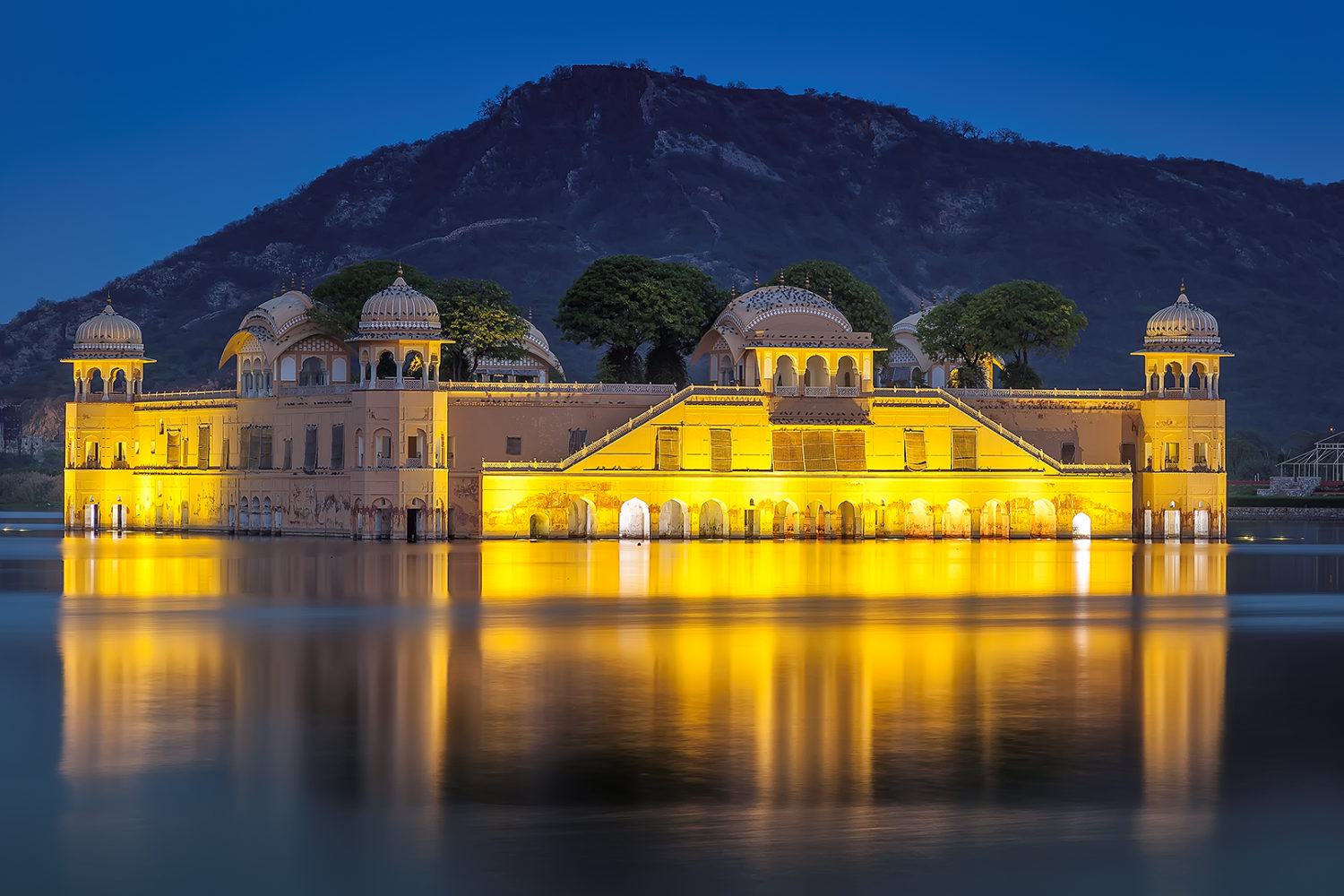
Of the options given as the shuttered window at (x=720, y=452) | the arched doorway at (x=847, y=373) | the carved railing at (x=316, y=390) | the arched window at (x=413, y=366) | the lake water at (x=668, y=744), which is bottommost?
the lake water at (x=668, y=744)

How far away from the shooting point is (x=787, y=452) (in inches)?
2630

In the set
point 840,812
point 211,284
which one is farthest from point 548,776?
point 211,284

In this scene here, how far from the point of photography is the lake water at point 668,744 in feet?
42.4

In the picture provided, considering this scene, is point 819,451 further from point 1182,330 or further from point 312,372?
point 312,372

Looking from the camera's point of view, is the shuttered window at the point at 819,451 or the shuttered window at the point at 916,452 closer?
the shuttered window at the point at 819,451

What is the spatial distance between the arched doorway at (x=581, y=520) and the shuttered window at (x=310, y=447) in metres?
9.75

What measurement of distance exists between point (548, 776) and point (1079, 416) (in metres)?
58.0

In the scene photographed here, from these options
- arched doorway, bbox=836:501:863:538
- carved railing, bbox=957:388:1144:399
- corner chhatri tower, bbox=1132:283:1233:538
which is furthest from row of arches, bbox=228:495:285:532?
corner chhatri tower, bbox=1132:283:1233:538

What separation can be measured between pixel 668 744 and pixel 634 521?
156ft

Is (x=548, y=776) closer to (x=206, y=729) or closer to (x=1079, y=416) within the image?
(x=206, y=729)

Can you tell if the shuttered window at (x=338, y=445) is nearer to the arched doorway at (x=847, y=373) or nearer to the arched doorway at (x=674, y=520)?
the arched doorway at (x=674, y=520)

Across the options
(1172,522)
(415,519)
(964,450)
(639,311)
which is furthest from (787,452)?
(1172,522)

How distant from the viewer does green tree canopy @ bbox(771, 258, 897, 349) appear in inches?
3123

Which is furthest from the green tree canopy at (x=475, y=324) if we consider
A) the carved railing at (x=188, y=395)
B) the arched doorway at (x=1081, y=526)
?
the arched doorway at (x=1081, y=526)
